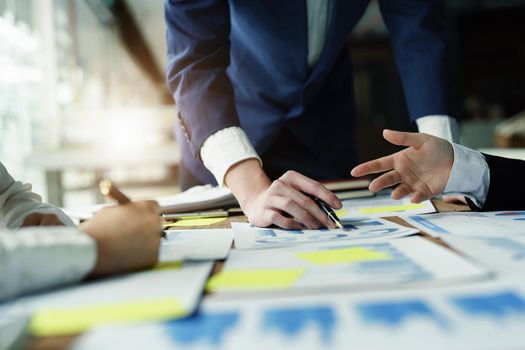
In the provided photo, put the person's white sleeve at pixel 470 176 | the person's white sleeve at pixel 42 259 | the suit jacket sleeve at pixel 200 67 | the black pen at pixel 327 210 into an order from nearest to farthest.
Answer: the person's white sleeve at pixel 42 259 → the black pen at pixel 327 210 → the person's white sleeve at pixel 470 176 → the suit jacket sleeve at pixel 200 67

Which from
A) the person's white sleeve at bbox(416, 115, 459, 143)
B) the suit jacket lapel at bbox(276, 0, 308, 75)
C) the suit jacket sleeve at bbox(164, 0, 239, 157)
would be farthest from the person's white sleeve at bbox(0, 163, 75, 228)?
the person's white sleeve at bbox(416, 115, 459, 143)

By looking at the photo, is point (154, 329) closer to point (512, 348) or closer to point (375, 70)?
point (512, 348)

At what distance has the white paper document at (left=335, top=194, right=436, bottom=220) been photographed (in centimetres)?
90

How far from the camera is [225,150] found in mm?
980

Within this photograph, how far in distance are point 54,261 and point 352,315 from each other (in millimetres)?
274

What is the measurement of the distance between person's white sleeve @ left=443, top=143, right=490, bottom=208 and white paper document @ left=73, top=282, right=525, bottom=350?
0.50 meters

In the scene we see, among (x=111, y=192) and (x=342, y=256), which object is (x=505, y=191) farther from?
(x=111, y=192)

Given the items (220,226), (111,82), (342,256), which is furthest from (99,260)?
(111,82)

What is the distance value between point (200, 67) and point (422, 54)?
0.59 m

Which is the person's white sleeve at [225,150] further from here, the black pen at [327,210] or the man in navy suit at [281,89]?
the black pen at [327,210]

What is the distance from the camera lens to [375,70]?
7.18 m

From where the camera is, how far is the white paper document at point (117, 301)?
14.5 inches

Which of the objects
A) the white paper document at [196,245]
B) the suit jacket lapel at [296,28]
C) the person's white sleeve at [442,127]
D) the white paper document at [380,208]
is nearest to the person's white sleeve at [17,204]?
the white paper document at [196,245]

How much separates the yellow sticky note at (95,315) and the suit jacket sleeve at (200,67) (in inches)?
26.0
